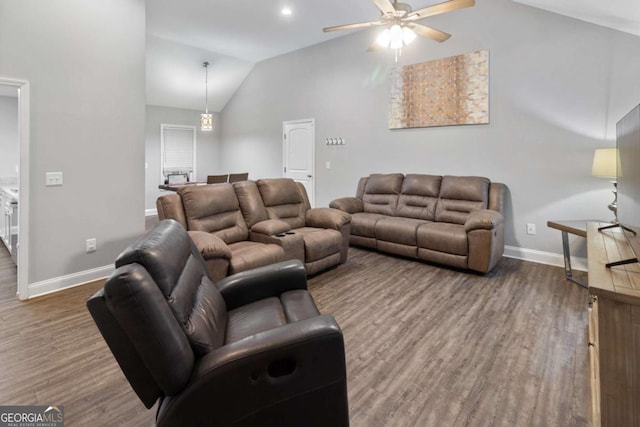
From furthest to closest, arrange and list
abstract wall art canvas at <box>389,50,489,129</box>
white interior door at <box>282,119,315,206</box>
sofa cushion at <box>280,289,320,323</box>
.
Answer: white interior door at <box>282,119,315,206</box>
abstract wall art canvas at <box>389,50,489,129</box>
sofa cushion at <box>280,289,320,323</box>

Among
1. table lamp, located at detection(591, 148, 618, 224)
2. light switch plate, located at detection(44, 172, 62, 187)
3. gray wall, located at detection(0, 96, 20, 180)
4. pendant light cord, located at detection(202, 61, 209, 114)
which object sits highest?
pendant light cord, located at detection(202, 61, 209, 114)

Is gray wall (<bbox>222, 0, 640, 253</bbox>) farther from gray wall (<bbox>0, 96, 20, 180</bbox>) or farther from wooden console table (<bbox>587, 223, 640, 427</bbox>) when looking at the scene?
gray wall (<bbox>0, 96, 20, 180</bbox>)

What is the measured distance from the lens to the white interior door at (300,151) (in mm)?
6781

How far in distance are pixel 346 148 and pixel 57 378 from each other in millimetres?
5084

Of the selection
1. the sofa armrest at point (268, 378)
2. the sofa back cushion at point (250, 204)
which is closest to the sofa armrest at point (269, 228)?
the sofa back cushion at point (250, 204)

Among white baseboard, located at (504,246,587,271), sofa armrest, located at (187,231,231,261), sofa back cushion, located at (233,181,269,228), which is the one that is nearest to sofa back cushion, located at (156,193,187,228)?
sofa armrest, located at (187,231,231,261)


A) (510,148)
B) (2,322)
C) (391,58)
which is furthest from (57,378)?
(391,58)

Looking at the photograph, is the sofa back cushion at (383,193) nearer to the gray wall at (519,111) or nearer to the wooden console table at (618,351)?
the gray wall at (519,111)

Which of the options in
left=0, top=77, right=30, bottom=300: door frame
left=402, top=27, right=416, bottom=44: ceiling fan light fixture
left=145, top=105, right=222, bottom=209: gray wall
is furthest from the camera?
left=145, top=105, right=222, bottom=209: gray wall

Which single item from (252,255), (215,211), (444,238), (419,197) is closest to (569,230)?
(444,238)

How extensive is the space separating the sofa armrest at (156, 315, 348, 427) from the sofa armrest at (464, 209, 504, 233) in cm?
286

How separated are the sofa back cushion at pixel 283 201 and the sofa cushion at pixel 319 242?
197mm

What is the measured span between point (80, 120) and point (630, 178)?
442cm

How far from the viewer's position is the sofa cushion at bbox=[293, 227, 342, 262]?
364 centimetres
